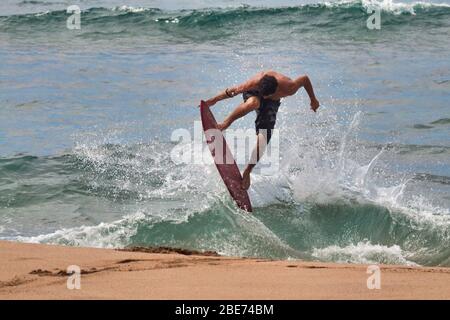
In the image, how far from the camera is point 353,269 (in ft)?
22.7

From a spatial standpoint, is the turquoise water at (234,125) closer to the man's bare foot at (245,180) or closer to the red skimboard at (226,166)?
the red skimboard at (226,166)

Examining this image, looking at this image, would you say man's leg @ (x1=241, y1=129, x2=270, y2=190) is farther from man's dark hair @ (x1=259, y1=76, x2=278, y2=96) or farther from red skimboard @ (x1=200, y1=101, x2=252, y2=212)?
man's dark hair @ (x1=259, y1=76, x2=278, y2=96)

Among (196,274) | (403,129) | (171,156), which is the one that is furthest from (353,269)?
(403,129)

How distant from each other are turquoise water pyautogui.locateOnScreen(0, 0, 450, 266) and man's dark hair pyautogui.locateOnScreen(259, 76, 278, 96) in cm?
139

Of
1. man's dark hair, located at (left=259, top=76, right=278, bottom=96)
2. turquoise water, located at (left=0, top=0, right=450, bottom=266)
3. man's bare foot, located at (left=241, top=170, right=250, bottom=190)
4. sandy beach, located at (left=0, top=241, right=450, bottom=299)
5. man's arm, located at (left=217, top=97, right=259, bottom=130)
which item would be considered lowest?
turquoise water, located at (left=0, top=0, right=450, bottom=266)

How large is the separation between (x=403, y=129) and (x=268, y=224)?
5233 mm

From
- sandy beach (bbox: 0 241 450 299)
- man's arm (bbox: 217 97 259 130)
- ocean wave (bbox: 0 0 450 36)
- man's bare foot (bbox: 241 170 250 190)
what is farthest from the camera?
ocean wave (bbox: 0 0 450 36)

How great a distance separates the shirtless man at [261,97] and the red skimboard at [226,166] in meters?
0.16

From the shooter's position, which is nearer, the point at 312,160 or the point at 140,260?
the point at 140,260

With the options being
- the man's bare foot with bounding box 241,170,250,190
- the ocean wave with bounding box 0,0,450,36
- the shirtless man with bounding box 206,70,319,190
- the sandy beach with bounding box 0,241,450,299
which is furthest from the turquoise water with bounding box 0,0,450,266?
the sandy beach with bounding box 0,241,450,299

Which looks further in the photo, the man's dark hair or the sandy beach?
the man's dark hair

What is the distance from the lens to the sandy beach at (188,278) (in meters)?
5.71

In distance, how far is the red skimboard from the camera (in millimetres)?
9859

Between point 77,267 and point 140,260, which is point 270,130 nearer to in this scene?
point 140,260
